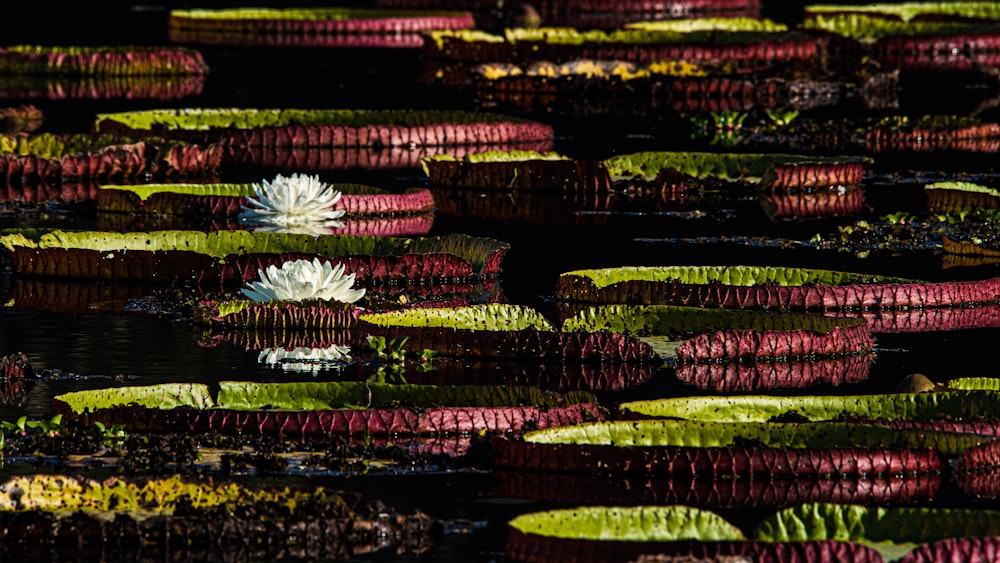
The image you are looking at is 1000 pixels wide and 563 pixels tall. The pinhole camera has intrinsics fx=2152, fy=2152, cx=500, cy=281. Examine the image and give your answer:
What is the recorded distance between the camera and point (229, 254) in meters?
11.4

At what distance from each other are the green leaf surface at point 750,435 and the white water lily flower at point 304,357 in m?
2.14

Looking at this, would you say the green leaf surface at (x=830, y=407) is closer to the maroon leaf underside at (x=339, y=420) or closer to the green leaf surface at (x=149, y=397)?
the maroon leaf underside at (x=339, y=420)

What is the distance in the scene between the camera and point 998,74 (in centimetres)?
2514

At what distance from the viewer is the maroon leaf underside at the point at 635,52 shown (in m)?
25.9

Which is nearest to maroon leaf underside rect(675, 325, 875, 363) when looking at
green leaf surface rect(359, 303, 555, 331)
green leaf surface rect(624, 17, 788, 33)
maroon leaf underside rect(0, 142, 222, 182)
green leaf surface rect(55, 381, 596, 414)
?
green leaf surface rect(359, 303, 555, 331)

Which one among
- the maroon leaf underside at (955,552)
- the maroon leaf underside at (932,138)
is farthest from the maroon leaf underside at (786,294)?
the maroon leaf underside at (932,138)

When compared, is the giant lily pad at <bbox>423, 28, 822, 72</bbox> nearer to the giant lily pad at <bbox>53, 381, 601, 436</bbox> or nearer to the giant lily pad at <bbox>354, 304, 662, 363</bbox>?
the giant lily pad at <bbox>354, 304, 662, 363</bbox>

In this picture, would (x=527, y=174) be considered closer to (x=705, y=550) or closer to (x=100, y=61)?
(x=705, y=550)

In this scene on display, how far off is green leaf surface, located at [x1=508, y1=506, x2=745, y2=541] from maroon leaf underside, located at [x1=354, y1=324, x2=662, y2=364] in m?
3.03

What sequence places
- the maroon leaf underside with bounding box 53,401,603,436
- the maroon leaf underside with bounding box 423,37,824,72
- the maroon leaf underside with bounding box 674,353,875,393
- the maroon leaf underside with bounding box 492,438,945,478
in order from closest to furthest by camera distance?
the maroon leaf underside with bounding box 492,438,945,478 → the maroon leaf underside with bounding box 53,401,603,436 → the maroon leaf underside with bounding box 674,353,875,393 → the maroon leaf underside with bounding box 423,37,824,72

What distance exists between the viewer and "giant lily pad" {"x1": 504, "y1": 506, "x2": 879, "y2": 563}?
5.96 metres

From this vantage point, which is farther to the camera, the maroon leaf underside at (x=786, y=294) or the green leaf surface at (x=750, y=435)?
the maroon leaf underside at (x=786, y=294)

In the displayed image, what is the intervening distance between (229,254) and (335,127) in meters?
7.36

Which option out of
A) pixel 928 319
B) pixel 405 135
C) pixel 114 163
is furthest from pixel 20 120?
pixel 928 319
